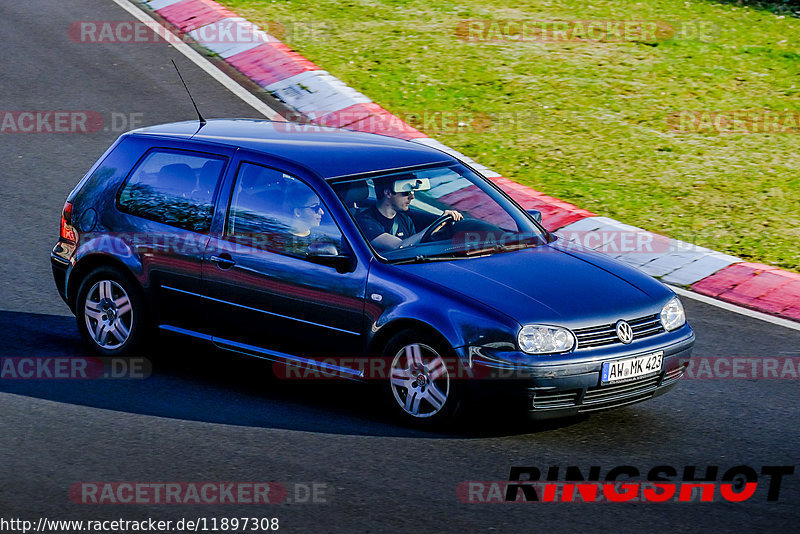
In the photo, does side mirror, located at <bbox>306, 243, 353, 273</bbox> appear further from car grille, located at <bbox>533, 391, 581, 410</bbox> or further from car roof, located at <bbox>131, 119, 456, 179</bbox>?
car grille, located at <bbox>533, 391, 581, 410</bbox>

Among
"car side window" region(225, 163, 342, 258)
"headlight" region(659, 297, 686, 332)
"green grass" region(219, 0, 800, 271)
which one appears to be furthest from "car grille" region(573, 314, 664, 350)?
"green grass" region(219, 0, 800, 271)

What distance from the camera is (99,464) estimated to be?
6.62 m

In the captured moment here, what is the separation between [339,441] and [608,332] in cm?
175

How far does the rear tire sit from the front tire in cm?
212

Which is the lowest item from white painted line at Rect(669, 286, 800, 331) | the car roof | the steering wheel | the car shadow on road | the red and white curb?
the car shadow on road

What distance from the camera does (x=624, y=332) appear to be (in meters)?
7.02

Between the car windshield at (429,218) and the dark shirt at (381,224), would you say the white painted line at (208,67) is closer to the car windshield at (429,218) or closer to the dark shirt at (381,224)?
the car windshield at (429,218)

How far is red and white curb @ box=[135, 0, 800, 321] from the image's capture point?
1020cm

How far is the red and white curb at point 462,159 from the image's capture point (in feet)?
33.4

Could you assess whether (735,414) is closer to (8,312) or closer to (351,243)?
(351,243)

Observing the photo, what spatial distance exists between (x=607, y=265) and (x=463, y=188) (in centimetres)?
115

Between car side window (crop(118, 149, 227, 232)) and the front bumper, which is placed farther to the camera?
car side window (crop(118, 149, 227, 232))

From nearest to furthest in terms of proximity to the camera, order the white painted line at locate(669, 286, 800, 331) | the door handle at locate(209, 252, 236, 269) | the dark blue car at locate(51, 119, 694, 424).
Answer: the dark blue car at locate(51, 119, 694, 424), the door handle at locate(209, 252, 236, 269), the white painted line at locate(669, 286, 800, 331)

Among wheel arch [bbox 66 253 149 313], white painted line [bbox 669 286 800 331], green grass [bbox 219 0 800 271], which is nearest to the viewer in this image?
wheel arch [bbox 66 253 149 313]
